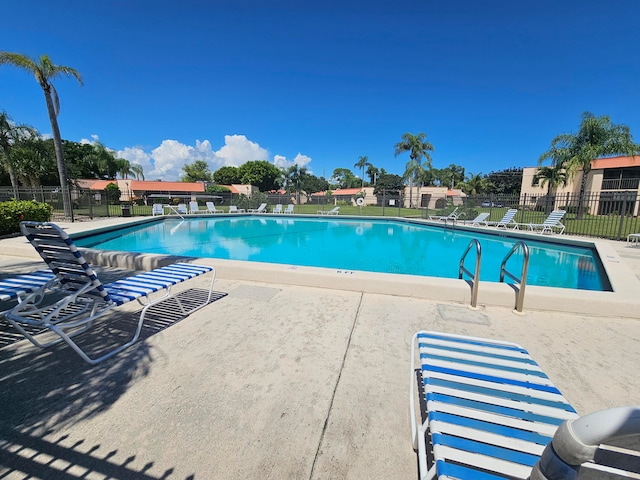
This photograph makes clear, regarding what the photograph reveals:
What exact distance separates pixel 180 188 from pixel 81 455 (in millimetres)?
50119

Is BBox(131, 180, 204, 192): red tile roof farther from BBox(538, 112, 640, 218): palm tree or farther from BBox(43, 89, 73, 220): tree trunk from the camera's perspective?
BBox(538, 112, 640, 218): palm tree

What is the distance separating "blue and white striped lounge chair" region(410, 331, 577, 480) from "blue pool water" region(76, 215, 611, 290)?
5787 mm

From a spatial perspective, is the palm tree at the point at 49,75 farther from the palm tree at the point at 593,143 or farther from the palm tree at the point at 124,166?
the palm tree at the point at 124,166

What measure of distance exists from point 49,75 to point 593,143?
2933 cm

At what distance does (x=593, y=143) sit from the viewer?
17.1 meters

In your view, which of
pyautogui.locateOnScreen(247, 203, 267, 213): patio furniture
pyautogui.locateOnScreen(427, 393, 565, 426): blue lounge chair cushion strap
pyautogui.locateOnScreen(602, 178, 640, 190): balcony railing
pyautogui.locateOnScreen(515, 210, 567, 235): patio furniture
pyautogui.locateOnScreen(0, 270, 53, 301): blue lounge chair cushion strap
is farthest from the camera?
pyautogui.locateOnScreen(602, 178, 640, 190): balcony railing

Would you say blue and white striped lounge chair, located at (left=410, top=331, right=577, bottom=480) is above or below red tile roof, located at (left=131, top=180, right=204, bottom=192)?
below

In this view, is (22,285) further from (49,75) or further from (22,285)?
(49,75)

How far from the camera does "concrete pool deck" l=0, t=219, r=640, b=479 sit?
1559 mm

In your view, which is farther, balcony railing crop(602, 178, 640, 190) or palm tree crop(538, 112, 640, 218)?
balcony railing crop(602, 178, 640, 190)

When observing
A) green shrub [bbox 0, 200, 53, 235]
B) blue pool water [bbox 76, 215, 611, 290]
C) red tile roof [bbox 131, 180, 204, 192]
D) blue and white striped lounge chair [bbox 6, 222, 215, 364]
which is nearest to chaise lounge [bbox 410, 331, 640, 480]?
blue and white striped lounge chair [bbox 6, 222, 215, 364]

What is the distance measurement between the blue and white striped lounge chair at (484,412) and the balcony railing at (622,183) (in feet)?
115

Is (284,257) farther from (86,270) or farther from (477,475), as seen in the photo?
(477,475)

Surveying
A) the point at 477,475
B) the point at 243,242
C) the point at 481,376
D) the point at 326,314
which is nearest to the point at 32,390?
the point at 326,314
